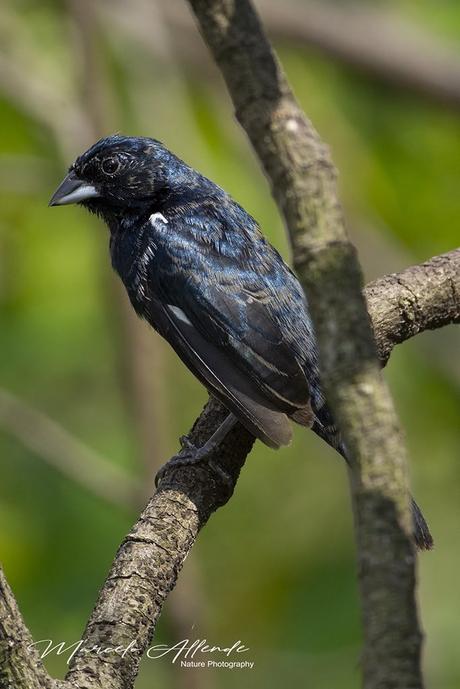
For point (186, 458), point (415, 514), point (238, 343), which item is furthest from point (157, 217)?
point (415, 514)

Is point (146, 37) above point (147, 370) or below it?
Answer: above

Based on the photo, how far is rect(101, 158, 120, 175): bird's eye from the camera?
530 centimetres

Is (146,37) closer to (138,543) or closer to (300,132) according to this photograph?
(138,543)

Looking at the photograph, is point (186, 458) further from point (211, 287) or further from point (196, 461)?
point (211, 287)

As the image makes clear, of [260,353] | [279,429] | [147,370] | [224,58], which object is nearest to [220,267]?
[260,353]

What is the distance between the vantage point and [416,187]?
288 inches

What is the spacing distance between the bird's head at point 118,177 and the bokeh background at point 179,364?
32.1 inches

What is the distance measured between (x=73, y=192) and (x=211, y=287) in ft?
3.69

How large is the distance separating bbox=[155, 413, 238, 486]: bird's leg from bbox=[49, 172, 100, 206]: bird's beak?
5.26 feet

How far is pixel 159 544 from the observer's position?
3.26 m

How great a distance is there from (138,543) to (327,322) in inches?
59.6

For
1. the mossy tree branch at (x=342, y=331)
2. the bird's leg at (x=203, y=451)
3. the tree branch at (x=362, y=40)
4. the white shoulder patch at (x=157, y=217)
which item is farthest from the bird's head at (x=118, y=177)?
the mossy tree branch at (x=342, y=331)


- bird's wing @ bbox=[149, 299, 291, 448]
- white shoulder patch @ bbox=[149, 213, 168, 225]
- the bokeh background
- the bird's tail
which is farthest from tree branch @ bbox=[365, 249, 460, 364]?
the bokeh background

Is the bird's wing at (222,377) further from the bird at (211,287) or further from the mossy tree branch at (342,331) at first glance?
the mossy tree branch at (342,331)
